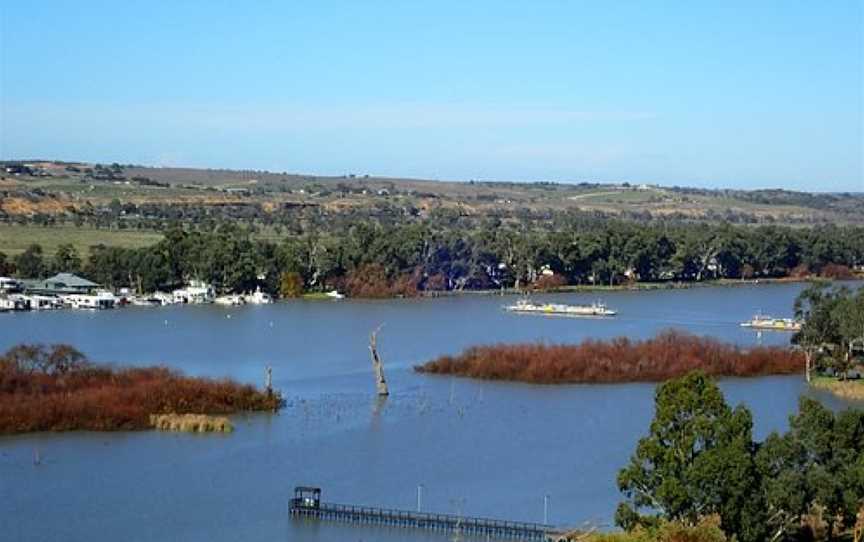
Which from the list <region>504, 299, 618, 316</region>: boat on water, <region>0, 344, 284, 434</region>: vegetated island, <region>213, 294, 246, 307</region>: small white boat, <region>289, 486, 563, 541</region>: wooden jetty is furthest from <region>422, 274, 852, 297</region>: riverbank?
<region>289, 486, 563, 541</region>: wooden jetty

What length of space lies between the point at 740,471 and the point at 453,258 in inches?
1675

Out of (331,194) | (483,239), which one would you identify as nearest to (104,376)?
(483,239)

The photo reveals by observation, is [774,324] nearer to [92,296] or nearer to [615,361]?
[615,361]

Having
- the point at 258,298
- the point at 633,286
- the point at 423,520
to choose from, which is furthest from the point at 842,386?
the point at 633,286

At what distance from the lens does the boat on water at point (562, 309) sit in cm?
4962

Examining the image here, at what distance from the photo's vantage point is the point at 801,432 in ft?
58.4

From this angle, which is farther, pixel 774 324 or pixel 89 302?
pixel 89 302

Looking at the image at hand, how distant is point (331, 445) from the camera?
83.2ft

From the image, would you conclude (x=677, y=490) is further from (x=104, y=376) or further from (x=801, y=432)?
(x=104, y=376)

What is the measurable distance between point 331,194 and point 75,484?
309ft

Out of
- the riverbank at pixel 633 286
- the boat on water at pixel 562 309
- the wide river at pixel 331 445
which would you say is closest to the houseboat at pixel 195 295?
the wide river at pixel 331 445

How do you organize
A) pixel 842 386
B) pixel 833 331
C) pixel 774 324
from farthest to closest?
pixel 774 324 → pixel 833 331 → pixel 842 386

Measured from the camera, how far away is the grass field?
202ft

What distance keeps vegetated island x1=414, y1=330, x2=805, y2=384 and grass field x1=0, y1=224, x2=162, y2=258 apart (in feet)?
90.4
